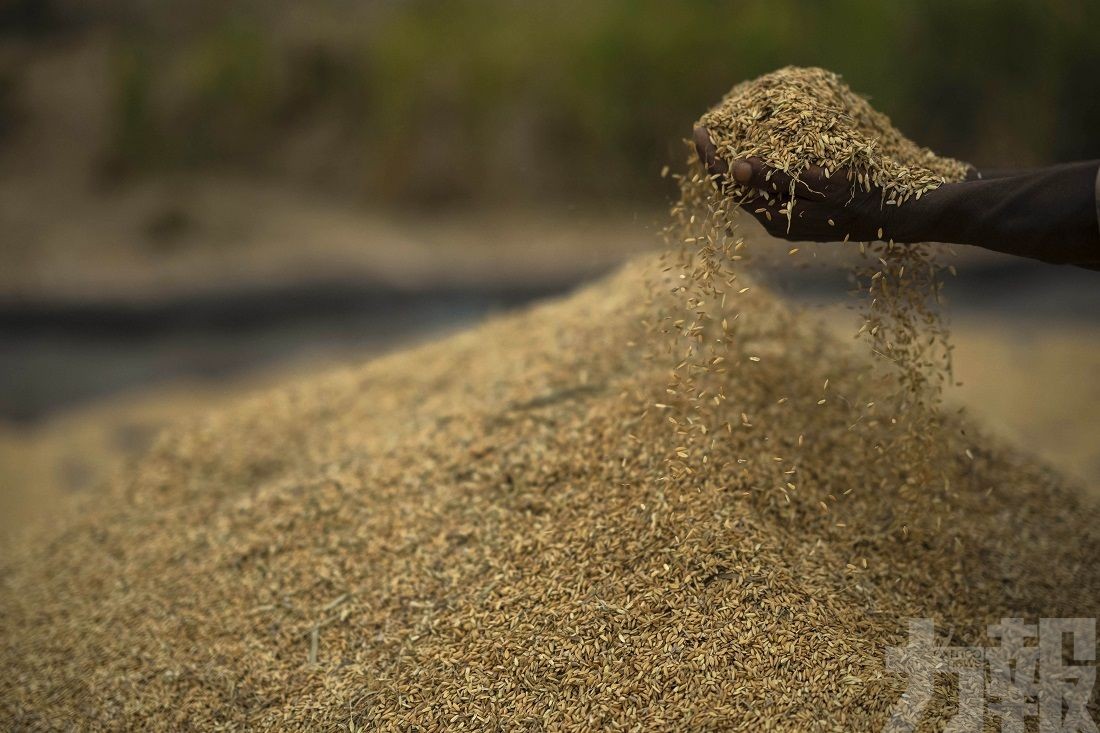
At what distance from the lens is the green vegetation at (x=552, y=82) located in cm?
512

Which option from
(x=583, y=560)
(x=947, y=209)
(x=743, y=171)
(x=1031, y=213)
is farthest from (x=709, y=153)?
(x=583, y=560)

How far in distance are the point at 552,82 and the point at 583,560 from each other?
16.1ft

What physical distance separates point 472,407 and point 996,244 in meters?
1.22

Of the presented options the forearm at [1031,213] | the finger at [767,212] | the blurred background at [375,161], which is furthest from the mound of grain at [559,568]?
the blurred background at [375,161]

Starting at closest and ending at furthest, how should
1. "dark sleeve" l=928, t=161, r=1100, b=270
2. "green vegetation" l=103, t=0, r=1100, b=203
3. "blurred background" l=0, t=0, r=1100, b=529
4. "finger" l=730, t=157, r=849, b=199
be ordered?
"dark sleeve" l=928, t=161, r=1100, b=270, "finger" l=730, t=157, r=849, b=199, "blurred background" l=0, t=0, r=1100, b=529, "green vegetation" l=103, t=0, r=1100, b=203

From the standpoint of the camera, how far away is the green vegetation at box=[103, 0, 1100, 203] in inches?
202

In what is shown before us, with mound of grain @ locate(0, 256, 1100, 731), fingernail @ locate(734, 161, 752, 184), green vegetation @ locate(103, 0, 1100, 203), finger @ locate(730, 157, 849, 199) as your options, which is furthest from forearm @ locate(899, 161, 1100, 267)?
green vegetation @ locate(103, 0, 1100, 203)

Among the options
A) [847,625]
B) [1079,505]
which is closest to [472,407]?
[847,625]

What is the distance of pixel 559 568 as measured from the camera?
1.63 metres

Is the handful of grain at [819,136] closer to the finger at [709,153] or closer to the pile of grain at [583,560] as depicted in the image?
the finger at [709,153]

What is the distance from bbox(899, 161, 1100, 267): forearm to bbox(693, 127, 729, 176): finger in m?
0.34

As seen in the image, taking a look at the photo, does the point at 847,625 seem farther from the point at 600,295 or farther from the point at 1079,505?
the point at 600,295

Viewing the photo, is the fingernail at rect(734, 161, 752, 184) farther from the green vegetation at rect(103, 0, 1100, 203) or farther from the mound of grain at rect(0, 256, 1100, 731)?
the green vegetation at rect(103, 0, 1100, 203)

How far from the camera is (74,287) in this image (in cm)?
509
